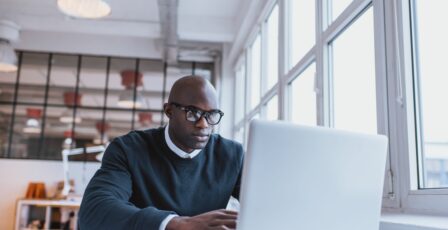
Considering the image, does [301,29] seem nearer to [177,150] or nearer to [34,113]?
[177,150]

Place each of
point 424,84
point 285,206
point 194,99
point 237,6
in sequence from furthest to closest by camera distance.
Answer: point 237,6
point 424,84
point 194,99
point 285,206

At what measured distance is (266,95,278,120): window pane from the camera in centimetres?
365

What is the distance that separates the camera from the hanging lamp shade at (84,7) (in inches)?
128

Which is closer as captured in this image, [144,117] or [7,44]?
[7,44]

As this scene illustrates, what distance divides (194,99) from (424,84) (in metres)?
0.90

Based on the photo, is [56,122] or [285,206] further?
[56,122]

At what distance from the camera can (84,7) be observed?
10.9 feet

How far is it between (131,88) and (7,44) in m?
→ 1.82

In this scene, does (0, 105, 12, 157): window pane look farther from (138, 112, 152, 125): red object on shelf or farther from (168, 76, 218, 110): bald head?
(168, 76, 218, 110): bald head

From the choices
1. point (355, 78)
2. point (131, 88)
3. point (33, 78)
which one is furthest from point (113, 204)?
point (33, 78)

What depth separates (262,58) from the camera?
164 inches

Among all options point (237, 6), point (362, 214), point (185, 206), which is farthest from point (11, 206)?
point (362, 214)

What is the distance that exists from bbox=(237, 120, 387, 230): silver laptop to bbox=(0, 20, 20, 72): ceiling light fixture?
5304 mm

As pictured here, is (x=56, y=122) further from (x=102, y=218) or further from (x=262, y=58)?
(x=102, y=218)
